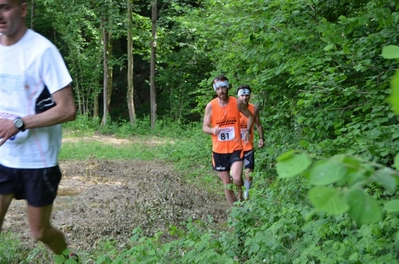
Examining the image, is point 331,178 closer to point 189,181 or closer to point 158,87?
point 189,181

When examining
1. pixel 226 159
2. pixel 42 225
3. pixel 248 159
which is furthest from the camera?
pixel 248 159

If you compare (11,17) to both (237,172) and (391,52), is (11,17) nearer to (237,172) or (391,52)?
(391,52)

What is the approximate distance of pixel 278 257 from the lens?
375 centimetres

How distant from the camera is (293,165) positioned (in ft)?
3.93

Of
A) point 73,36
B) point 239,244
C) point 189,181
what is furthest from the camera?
point 73,36

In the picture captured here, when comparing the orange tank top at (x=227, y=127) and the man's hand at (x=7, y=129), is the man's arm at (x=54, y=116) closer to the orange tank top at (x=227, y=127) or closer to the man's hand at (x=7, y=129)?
the man's hand at (x=7, y=129)

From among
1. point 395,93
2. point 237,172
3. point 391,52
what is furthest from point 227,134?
point 395,93

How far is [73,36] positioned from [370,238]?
986 inches

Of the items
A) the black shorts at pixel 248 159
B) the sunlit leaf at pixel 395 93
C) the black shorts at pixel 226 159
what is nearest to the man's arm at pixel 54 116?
the sunlit leaf at pixel 395 93

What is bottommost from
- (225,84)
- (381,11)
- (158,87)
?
(158,87)

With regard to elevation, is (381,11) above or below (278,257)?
above

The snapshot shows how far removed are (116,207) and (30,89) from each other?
3.77 m

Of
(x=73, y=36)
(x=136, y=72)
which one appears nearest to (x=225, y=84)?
(x=73, y=36)

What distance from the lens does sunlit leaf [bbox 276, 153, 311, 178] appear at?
1183 mm
